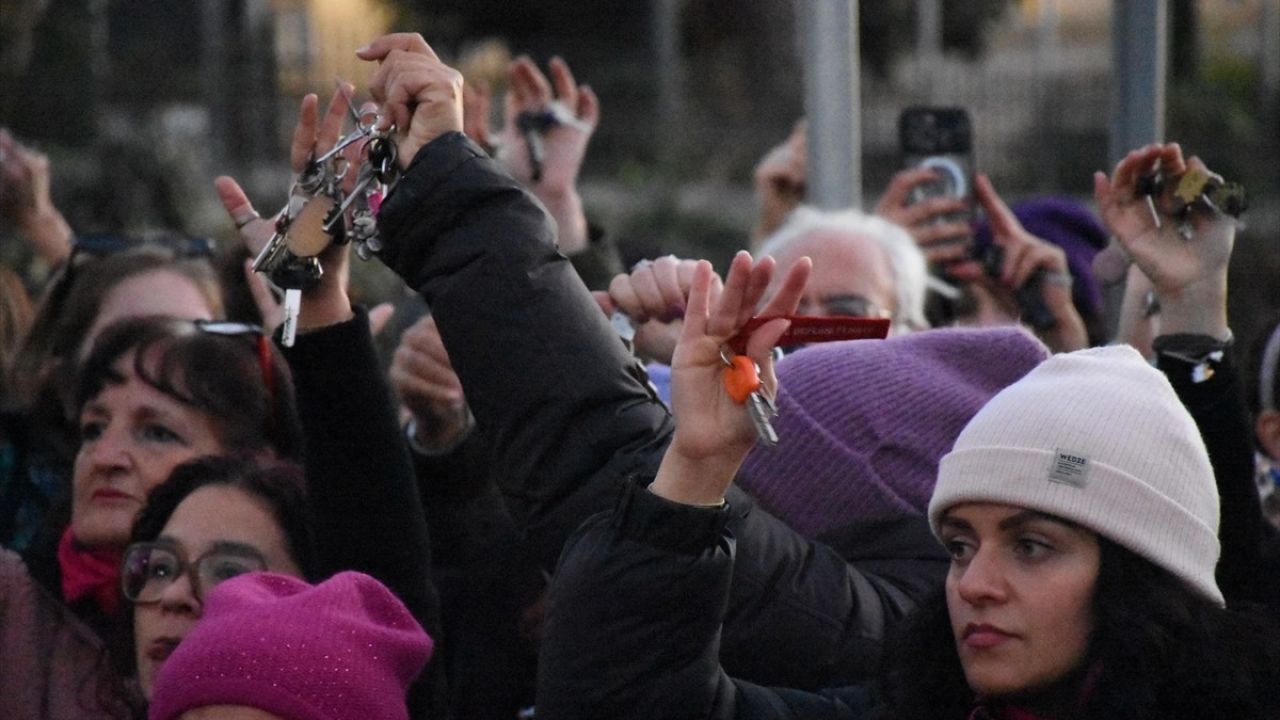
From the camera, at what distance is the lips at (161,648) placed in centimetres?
298

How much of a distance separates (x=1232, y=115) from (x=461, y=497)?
13158mm

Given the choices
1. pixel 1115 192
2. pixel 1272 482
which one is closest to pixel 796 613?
pixel 1115 192

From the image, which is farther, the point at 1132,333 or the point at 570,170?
the point at 570,170

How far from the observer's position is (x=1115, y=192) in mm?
3205

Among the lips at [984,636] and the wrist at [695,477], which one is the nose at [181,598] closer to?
the wrist at [695,477]

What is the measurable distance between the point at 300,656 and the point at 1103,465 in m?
1.06

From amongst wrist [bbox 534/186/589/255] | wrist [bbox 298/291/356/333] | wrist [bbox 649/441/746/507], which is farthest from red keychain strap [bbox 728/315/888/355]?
wrist [bbox 534/186/589/255]

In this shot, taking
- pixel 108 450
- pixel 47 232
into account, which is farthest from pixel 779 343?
pixel 47 232

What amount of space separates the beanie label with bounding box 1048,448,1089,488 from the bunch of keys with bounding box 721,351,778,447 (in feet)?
1.28

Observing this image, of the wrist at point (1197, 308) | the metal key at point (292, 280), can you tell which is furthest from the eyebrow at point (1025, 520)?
the metal key at point (292, 280)

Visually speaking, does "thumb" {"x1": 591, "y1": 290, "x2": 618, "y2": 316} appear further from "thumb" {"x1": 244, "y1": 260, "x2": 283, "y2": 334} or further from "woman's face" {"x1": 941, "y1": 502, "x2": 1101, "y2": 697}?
"woman's face" {"x1": 941, "y1": 502, "x2": 1101, "y2": 697}

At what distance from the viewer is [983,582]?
232 centimetres

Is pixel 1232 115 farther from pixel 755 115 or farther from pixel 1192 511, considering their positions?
pixel 1192 511

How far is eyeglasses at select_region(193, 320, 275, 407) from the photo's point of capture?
11.5ft
